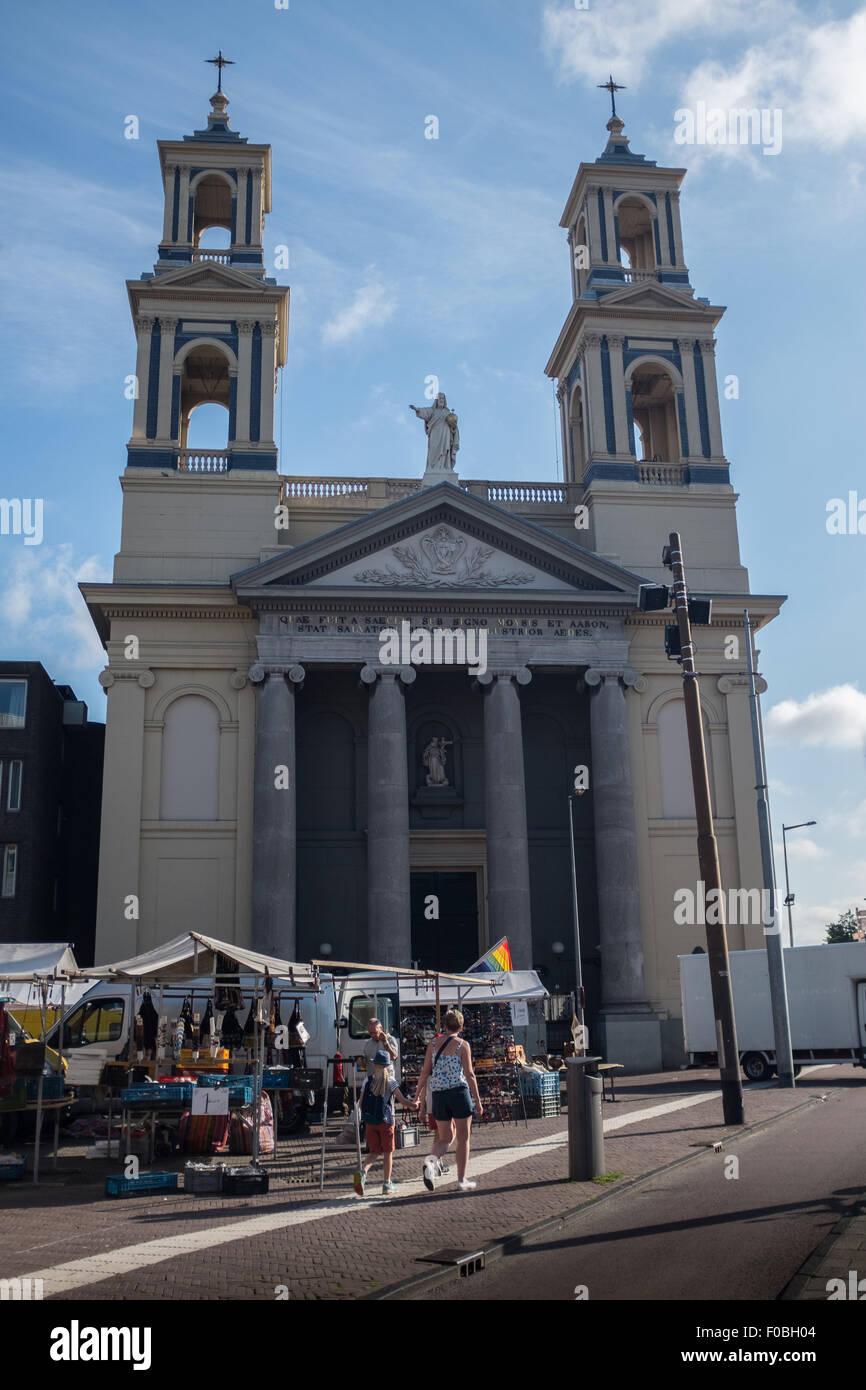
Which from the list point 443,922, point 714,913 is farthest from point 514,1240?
point 443,922

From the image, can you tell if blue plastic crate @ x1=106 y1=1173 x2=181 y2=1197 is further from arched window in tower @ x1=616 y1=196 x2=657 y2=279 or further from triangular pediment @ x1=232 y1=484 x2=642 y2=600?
arched window in tower @ x1=616 y1=196 x2=657 y2=279

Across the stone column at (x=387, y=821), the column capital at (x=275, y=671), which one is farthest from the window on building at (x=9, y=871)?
the stone column at (x=387, y=821)

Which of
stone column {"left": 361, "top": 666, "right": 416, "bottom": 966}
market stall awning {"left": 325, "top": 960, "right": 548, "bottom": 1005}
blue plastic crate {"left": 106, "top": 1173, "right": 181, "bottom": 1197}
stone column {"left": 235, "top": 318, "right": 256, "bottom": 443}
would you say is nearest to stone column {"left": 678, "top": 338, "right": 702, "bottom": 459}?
stone column {"left": 361, "top": 666, "right": 416, "bottom": 966}

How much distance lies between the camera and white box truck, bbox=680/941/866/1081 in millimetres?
32000

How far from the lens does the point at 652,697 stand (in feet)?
135

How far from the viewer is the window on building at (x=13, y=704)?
148ft

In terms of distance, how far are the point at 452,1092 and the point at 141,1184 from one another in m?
4.17

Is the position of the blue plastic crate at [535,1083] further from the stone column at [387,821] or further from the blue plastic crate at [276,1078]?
the stone column at [387,821]

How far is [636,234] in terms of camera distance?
4988cm

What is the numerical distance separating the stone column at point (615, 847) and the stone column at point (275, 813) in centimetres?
943

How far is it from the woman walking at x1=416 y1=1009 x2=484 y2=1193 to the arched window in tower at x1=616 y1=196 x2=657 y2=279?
38256mm
